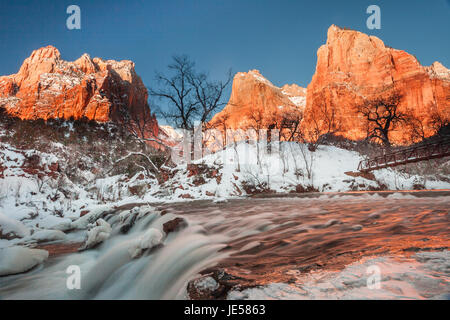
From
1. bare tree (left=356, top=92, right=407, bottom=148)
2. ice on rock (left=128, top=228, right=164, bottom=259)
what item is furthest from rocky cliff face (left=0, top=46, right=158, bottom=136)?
ice on rock (left=128, top=228, right=164, bottom=259)

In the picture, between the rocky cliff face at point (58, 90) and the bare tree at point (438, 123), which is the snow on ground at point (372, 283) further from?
the rocky cliff face at point (58, 90)

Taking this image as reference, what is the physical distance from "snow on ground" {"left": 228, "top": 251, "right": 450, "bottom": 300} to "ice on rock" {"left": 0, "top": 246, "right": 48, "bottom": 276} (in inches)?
123

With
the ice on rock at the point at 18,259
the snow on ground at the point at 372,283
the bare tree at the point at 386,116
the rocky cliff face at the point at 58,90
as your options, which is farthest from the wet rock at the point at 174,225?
the rocky cliff face at the point at 58,90

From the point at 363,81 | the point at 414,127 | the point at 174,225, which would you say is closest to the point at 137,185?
the point at 174,225

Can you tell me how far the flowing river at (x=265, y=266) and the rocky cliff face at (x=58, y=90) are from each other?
203ft

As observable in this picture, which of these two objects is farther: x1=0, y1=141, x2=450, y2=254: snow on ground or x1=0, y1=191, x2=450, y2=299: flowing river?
x1=0, y1=141, x2=450, y2=254: snow on ground

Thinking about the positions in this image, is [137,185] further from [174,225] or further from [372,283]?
[372,283]

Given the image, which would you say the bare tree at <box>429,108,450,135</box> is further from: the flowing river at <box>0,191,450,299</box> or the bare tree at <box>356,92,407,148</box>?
the flowing river at <box>0,191,450,299</box>

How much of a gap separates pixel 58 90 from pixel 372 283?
95.8 metres

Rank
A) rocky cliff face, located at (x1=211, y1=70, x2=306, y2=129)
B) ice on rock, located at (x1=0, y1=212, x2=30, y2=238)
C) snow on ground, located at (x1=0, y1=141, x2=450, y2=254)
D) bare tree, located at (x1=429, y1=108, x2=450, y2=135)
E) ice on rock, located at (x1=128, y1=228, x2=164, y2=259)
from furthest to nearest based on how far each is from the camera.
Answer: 1. rocky cliff face, located at (x1=211, y1=70, x2=306, y2=129)
2. bare tree, located at (x1=429, y1=108, x2=450, y2=135)
3. snow on ground, located at (x1=0, y1=141, x2=450, y2=254)
4. ice on rock, located at (x1=0, y1=212, x2=30, y2=238)
5. ice on rock, located at (x1=128, y1=228, x2=164, y2=259)

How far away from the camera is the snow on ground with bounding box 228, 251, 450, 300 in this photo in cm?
107

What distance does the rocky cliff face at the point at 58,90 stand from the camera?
225 feet

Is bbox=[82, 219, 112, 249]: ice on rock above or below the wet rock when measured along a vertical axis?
below
